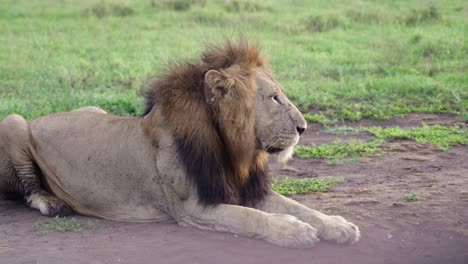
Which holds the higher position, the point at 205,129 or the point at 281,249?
the point at 205,129

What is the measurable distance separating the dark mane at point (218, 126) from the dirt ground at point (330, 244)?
0.92ft

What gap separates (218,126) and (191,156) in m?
0.19

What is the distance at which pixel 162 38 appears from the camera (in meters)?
9.52

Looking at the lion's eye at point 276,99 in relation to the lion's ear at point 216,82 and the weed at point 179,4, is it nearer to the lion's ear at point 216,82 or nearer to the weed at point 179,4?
the lion's ear at point 216,82

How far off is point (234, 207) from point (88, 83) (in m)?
4.07

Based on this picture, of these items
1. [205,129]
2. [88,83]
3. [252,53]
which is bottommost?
[88,83]

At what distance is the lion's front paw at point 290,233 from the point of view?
11.9 feet

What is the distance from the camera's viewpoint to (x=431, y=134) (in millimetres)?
6012

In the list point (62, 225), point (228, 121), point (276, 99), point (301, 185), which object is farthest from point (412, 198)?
point (62, 225)

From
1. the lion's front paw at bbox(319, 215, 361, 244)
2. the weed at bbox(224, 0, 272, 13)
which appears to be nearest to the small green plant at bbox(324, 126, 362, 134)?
the lion's front paw at bbox(319, 215, 361, 244)

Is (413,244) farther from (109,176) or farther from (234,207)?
(109,176)

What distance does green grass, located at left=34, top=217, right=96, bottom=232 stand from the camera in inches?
161

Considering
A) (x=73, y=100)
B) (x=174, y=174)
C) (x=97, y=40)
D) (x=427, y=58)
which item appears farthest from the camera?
(x=97, y=40)

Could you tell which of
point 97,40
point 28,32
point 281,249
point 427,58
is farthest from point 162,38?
point 281,249
